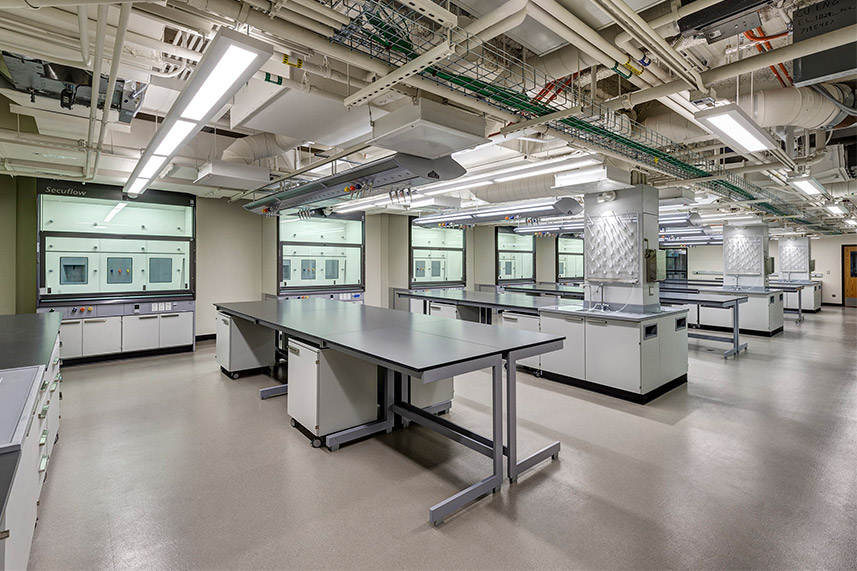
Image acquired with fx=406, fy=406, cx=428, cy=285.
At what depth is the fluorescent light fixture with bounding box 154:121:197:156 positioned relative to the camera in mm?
2561

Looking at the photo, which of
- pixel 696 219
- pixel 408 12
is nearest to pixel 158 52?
pixel 408 12

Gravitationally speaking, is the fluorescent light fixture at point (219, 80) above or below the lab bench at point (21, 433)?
above

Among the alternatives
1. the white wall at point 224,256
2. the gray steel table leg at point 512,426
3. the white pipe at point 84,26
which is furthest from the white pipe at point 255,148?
the gray steel table leg at point 512,426

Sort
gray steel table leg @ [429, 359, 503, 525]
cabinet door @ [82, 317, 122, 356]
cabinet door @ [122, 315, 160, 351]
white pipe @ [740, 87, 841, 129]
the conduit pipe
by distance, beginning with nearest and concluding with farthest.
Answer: the conduit pipe → gray steel table leg @ [429, 359, 503, 525] → white pipe @ [740, 87, 841, 129] → cabinet door @ [82, 317, 122, 356] → cabinet door @ [122, 315, 160, 351]

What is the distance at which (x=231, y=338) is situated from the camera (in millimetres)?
4719

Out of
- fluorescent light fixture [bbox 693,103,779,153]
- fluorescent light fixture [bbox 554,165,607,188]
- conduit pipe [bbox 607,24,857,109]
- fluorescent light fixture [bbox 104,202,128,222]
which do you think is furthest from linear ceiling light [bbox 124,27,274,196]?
fluorescent light fixture [bbox 104,202,128,222]

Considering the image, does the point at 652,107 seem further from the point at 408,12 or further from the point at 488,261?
the point at 488,261

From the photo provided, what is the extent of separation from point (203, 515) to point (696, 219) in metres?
8.24

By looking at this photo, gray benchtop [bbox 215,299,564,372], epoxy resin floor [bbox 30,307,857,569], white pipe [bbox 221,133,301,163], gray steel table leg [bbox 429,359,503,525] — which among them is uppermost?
white pipe [bbox 221,133,301,163]

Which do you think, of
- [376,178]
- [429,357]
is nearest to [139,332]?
[376,178]

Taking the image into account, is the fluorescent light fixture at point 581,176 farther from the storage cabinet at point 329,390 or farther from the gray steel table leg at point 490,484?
the storage cabinet at point 329,390

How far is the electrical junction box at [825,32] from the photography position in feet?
5.62

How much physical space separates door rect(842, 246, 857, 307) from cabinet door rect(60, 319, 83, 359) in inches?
761

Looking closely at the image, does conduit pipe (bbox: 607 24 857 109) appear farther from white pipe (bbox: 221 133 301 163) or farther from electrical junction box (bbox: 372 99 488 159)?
white pipe (bbox: 221 133 301 163)
